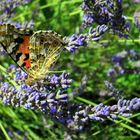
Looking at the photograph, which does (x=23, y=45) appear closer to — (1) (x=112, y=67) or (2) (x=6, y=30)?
(2) (x=6, y=30)

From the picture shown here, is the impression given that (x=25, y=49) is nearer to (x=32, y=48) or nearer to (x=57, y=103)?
(x=32, y=48)

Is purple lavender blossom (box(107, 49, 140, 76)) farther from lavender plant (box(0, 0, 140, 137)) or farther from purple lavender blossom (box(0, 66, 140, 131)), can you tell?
purple lavender blossom (box(0, 66, 140, 131))

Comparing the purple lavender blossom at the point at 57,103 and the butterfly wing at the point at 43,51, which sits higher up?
the butterfly wing at the point at 43,51

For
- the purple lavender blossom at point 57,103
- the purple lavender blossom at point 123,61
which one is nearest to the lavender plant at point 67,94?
the purple lavender blossom at point 57,103

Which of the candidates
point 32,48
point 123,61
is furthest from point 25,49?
point 123,61

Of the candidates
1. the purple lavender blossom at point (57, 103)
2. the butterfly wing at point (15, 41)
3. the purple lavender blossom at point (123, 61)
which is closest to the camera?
the purple lavender blossom at point (57, 103)

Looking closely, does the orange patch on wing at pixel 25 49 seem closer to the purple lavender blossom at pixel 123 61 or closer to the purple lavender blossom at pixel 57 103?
the purple lavender blossom at pixel 57 103

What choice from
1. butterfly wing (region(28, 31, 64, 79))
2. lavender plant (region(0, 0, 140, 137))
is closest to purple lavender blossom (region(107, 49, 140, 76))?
lavender plant (region(0, 0, 140, 137))

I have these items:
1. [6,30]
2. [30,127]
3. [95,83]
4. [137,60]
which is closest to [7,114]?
[30,127]
